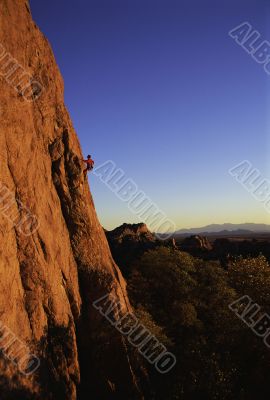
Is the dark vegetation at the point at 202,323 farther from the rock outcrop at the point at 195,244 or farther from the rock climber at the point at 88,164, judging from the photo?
the rock outcrop at the point at 195,244

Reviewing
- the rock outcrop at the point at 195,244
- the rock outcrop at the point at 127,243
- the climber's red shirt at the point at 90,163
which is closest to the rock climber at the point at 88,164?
the climber's red shirt at the point at 90,163

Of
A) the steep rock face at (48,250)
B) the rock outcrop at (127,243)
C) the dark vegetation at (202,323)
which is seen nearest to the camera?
the steep rock face at (48,250)

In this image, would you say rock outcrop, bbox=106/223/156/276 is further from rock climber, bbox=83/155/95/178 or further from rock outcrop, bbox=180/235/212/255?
rock climber, bbox=83/155/95/178

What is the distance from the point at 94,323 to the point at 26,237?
388 inches

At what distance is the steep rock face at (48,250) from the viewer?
77.0 feet

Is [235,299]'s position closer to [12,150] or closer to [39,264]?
[39,264]

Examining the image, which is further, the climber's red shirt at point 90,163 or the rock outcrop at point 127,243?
the rock outcrop at point 127,243

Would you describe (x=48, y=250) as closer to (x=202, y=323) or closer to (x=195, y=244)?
(x=202, y=323)

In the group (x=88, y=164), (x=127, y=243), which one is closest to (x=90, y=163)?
(x=88, y=164)

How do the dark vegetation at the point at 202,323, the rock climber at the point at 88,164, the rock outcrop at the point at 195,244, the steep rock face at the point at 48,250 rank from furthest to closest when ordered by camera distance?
the rock outcrop at the point at 195,244 → the rock climber at the point at 88,164 → the dark vegetation at the point at 202,323 → the steep rock face at the point at 48,250

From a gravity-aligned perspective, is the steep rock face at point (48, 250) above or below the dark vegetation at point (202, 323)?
above

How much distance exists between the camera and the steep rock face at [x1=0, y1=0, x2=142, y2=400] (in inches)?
925

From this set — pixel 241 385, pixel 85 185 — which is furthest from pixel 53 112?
pixel 241 385

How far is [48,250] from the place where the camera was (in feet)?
89.8
